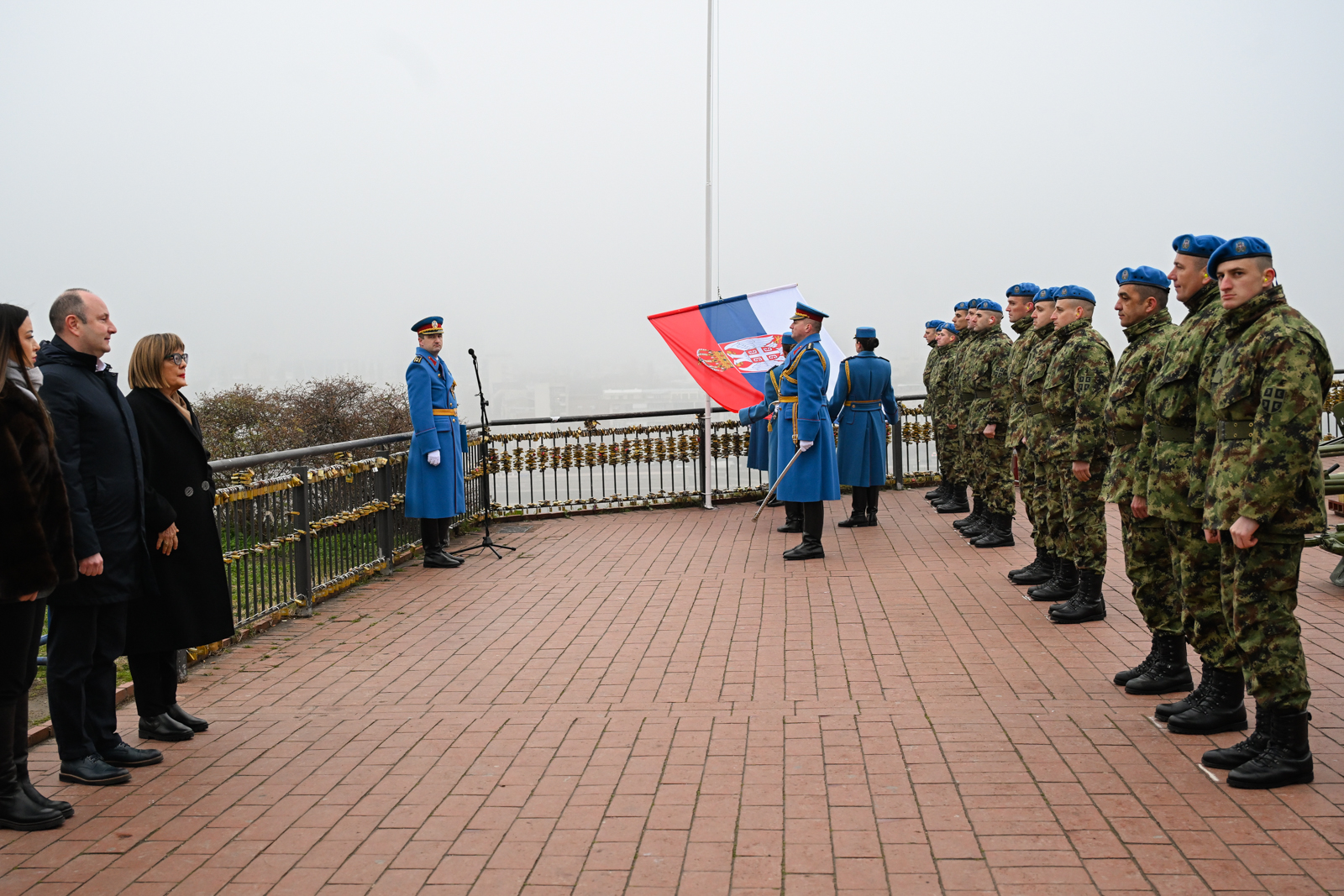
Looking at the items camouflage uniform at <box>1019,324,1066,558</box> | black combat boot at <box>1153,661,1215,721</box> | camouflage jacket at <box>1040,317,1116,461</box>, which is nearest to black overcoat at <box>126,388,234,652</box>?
black combat boot at <box>1153,661,1215,721</box>

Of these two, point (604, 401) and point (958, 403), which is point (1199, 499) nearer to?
point (958, 403)

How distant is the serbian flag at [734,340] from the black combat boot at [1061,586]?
16.9 ft

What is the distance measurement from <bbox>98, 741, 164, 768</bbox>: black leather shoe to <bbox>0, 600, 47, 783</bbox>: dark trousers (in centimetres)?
60

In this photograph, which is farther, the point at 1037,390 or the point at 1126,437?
the point at 1037,390

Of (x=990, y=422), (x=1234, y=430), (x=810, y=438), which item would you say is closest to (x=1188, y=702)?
(x=1234, y=430)

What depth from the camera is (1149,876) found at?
3.44 m

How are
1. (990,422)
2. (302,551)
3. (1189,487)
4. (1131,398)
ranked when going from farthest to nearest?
(990,422)
(302,551)
(1131,398)
(1189,487)

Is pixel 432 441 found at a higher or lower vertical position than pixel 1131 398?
lower

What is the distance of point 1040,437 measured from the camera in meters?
7.45

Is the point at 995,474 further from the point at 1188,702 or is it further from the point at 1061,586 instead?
the point at 1188,702

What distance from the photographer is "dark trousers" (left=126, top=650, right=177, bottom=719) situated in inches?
201

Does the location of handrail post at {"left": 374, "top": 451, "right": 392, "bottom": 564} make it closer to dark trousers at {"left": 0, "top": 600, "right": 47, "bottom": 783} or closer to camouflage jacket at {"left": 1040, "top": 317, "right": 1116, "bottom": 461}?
dark trousers at {"left": 0, "top": 600, "right": 47, "bottom": 783}

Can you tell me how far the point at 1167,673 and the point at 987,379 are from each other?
4854mm

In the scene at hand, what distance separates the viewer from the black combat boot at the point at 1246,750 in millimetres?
4266
